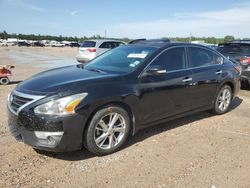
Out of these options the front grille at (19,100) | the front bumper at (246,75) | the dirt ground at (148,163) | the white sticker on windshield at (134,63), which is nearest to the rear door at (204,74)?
the dirt ground at (148,163)

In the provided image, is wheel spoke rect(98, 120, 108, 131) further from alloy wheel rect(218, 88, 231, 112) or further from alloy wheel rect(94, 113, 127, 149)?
alloy wheel rect(218, 88, 231, 112)

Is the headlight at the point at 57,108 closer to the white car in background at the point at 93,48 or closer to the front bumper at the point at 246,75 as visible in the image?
the front bumper at the point at 246,75

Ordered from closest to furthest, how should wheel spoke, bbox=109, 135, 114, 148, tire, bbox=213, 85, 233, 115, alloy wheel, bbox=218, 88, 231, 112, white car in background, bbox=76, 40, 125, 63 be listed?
wheel spoke, bbox=109, 135, 114, 148, tire, bbox=213, 85, 233, 115, alloy wheel, bbox=218, 88, 231, 112, white car in background, bbox=76, 40, 125, 63

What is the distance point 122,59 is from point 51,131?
2.00 m

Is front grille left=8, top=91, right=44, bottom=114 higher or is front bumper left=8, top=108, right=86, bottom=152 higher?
front grille left=8, top=91, right=44, bottom=114

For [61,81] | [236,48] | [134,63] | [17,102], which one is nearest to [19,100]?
[17,102]

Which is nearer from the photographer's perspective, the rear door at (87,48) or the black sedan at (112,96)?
the black sedan at (112,96)

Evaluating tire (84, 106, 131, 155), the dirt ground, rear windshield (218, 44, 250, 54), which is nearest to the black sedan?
tire (84, 106, 131, 155)

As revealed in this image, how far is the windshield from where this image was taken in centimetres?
467

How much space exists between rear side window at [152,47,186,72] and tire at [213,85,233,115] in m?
1.45

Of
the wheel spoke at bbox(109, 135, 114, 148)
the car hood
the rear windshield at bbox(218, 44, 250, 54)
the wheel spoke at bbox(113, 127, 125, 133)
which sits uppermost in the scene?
the rear windshield at bbox(218, 44, 250, 54)

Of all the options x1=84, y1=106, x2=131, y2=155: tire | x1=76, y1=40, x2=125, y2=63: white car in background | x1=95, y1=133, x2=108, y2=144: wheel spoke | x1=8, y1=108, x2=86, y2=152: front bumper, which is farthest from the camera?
x1=76, y1=40, x2=125, y2=63: white car in background

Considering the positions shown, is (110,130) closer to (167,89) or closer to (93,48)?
(167,89)

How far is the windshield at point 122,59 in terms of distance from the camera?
4668mm
